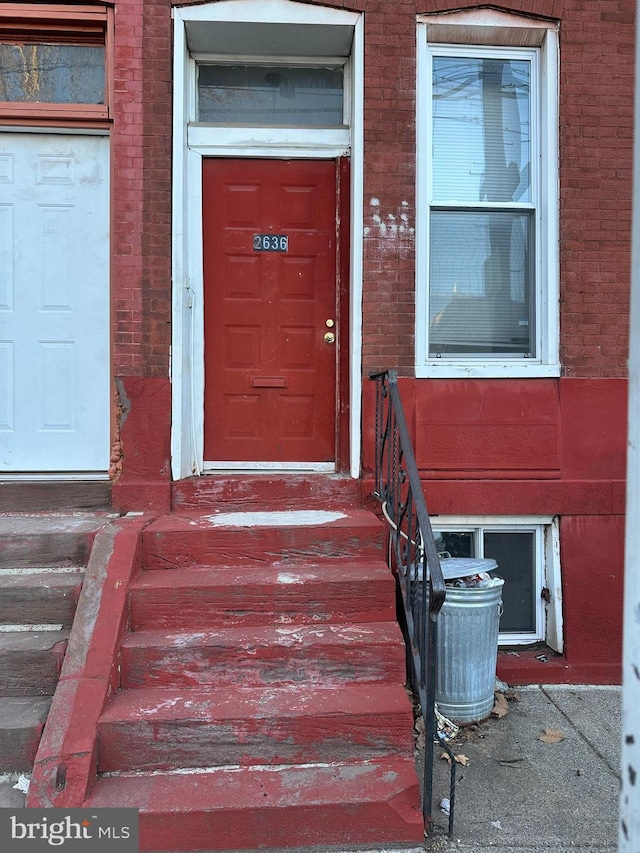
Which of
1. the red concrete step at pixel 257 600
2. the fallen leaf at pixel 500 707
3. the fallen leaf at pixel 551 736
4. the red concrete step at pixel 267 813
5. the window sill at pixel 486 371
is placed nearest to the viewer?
the red concrete step at pixel 267 813

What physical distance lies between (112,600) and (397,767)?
1575mm

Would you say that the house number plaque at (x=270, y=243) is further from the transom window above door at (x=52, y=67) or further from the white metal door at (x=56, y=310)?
the transom window above door at (x=52, y=67)

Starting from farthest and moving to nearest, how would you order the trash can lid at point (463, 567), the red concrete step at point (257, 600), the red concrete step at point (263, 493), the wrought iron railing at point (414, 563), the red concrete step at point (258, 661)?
the red concrete step at point (263, 493) < the trash can lid at point (463, 567) < the red concrete step at point (257, 600) < the red concrete step at point (258, 661) < the wrought iron railing at point (414, 563)

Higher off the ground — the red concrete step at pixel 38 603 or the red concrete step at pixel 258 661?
the red concrete step at pixel 38 603

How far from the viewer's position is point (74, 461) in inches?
181

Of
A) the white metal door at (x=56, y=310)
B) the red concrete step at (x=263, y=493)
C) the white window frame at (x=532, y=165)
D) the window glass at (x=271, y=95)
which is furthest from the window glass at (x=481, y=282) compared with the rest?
the white metal door at (x=56, y=310)

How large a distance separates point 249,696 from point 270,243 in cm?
292

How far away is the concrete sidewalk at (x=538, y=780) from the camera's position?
2.79 m

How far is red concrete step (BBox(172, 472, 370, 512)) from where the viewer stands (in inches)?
168

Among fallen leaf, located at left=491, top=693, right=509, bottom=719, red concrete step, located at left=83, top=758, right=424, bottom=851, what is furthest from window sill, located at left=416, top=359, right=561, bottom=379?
red concrete step, located at left=83, top=758, right=424, bottom=851

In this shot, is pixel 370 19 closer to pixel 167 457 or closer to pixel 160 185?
pixel 160 185

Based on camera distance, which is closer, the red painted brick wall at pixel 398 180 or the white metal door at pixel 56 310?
the red painted brick wall at pixel 398 180

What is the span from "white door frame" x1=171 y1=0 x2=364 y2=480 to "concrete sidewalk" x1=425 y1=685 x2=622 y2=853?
174cm

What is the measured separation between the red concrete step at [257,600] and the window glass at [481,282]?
71.8 inches
